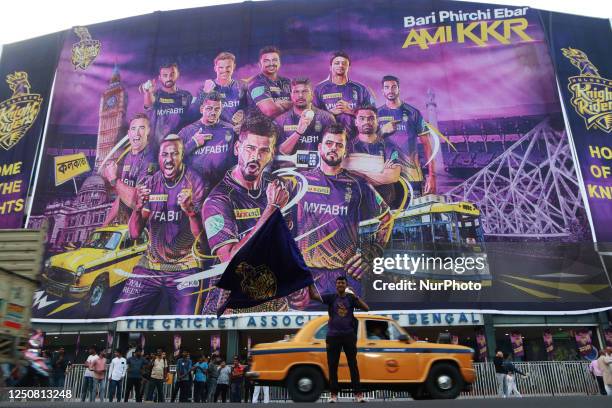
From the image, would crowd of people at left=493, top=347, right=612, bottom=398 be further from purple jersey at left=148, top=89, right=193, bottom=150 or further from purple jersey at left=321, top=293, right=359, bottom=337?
purple jersey at left=148, top=89, right=193, bottom=150

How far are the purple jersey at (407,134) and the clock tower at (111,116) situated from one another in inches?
597

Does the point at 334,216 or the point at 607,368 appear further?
the point at 334,216

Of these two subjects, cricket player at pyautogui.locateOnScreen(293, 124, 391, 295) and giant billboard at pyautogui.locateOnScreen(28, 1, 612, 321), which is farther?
cricket player at pyautogui.locateOnScreen(293, 124, 391, 295)

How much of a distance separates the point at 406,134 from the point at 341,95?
14.0 feet

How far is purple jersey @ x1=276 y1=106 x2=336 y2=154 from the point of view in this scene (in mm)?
29312

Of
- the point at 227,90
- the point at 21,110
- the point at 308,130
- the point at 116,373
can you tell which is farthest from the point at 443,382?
the point at 21,110

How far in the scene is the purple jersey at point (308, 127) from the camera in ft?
96.2

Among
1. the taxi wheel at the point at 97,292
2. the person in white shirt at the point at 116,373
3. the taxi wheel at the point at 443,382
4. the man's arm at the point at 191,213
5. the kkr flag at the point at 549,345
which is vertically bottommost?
the taxi wheel at the point at 443,382

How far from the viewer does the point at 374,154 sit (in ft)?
94.8

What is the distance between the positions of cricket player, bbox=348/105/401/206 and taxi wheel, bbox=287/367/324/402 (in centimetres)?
1888

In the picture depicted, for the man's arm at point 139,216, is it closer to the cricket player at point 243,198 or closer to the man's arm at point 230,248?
the cricket player at point 243,198

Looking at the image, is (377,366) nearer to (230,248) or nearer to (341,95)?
(230,248)

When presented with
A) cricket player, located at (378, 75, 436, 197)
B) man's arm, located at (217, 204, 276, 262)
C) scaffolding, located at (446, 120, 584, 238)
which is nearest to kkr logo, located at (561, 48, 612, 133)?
scaffolding, located at (446, 120, 584, 238)

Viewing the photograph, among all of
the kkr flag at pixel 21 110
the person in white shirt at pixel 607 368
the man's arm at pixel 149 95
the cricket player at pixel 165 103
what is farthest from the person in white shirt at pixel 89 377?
the man's arm at pixel 149 95
